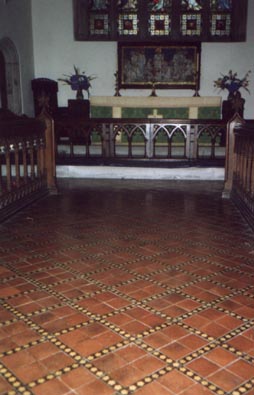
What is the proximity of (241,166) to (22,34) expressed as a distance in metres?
8.16

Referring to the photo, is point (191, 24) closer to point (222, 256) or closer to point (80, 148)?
point (80, 148)

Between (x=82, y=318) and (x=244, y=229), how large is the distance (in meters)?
2.68

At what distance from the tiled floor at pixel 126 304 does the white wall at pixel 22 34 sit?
22.7 ft

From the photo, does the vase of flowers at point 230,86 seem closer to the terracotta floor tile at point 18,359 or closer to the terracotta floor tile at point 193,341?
the terracotta floor tile at point 193,341

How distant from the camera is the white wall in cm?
1030

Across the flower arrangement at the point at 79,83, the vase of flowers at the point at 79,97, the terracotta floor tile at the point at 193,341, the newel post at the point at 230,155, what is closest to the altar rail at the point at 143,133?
the newel post at the point at 230,155

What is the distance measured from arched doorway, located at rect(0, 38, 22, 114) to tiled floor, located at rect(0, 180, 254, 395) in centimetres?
680

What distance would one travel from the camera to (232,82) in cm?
1179

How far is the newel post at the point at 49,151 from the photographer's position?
259 inches

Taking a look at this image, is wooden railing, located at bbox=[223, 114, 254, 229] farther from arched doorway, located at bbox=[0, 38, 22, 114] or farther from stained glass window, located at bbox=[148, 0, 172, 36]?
stained glass window, located at bbox=[148, 0, 172, 36]

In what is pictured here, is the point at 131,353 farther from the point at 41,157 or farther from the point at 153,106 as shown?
the point at 153,106

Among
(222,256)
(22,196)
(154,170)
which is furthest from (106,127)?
(222,256)

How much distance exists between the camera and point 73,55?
12617mm

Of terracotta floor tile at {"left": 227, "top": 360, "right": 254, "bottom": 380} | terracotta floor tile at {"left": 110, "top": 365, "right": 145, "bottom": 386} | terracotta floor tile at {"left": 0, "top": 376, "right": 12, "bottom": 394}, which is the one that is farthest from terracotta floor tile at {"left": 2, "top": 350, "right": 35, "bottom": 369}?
terracotta floor tile at {"left": 227, "top": 360, "right": 254, "bottom": 380}
